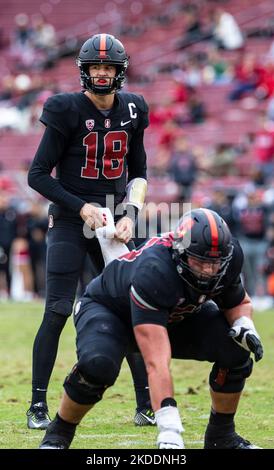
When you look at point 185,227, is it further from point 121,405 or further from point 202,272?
point 121,405

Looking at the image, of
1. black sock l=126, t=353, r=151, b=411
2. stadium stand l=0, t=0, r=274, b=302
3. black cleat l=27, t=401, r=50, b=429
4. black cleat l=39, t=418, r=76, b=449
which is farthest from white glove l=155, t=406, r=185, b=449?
stadium stand l=0, t=0, r=274, b=302

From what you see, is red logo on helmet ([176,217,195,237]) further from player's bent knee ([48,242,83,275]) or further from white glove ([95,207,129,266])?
player's bent knee ([48,242,83,275])

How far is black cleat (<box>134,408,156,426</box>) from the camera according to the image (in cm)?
579

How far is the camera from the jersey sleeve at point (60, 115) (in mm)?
5715

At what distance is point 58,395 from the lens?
6.82 metres

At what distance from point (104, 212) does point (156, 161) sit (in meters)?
11.7

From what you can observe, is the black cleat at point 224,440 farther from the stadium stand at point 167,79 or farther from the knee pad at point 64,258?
the stadium stand at point 167,79

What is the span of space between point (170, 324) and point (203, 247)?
567 mm

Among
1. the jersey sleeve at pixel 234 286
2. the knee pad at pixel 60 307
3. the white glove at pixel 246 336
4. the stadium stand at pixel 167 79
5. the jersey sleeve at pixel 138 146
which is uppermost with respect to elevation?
the jersey sleeve at pixel 138 146

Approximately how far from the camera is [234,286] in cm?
476

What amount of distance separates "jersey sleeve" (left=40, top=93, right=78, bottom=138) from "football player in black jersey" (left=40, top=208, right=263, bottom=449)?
108cm

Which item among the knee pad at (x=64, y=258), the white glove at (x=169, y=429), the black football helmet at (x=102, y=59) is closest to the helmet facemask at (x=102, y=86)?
the black football helmet at (x=102, y=59)

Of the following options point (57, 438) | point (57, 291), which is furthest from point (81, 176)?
point (57, 438)
